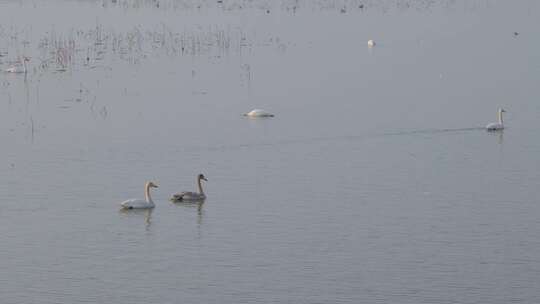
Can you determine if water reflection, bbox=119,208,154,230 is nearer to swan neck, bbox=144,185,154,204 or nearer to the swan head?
swan neck, bbox=144,185,154,204

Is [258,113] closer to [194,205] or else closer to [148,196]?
[194,205]

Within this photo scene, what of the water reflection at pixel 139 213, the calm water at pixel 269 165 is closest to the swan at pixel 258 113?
the calm water at pixel 269 165

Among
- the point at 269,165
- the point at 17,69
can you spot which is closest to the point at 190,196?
the point at 269,165

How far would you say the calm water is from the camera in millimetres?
18656

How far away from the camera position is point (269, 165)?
2695 centimetres

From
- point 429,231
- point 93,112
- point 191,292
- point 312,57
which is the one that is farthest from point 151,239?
point 312,57

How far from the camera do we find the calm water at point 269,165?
61.2 ft

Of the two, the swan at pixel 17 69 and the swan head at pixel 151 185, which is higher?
the swan at pixel 17 69

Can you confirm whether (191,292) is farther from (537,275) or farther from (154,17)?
(154,17)

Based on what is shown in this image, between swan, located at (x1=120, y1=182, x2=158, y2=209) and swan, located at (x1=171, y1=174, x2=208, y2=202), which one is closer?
swan, located at (x1=120, y1=182, x2=158, y2=209)

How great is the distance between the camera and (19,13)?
191 ft

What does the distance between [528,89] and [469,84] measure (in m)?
1.96

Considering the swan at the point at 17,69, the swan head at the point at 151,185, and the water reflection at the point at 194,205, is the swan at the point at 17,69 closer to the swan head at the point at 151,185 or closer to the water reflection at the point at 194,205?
the swan head at the point at 151,185

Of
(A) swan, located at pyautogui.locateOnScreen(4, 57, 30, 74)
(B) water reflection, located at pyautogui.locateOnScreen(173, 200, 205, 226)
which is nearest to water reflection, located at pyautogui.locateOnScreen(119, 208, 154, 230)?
(B) water reflection, located at pyautogui.locateOnScreen(173, 200, 205, 226)
